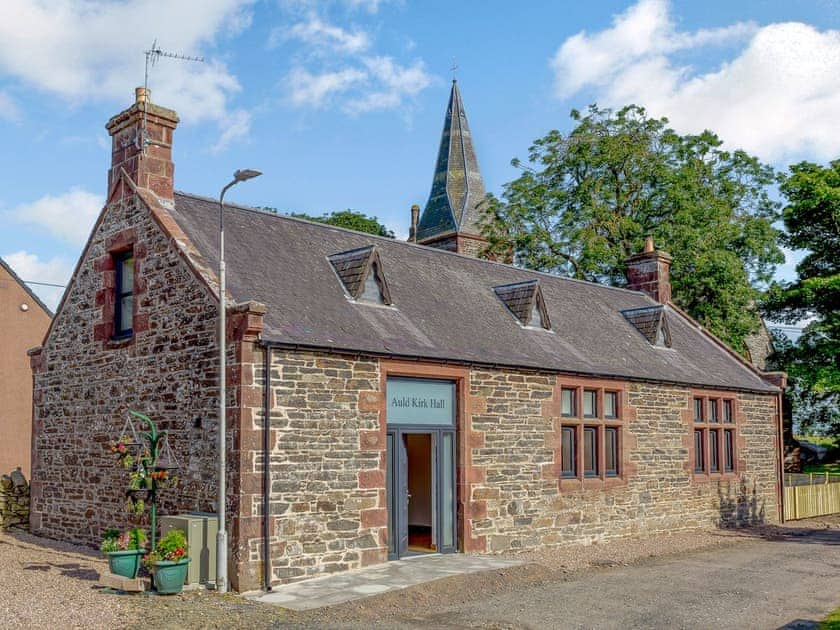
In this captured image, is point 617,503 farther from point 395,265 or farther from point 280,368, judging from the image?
point 280,368

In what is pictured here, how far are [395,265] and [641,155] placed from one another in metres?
18.4

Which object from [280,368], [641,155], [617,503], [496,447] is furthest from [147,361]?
[641,155]

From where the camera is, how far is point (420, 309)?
1758 centimetres

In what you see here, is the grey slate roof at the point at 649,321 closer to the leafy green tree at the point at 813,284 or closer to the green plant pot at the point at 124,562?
the leafy green tree at the point at 813,284

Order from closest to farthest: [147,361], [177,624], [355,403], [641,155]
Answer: [177,624], [355,403], [147,361], [641,155]

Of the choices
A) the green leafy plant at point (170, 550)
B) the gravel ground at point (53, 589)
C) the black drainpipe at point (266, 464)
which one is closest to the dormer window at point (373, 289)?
the black drainpipe at point (266, 464)

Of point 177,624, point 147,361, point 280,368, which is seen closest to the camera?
point 177,624

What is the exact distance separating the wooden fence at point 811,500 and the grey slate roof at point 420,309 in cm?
414

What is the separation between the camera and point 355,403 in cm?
1438

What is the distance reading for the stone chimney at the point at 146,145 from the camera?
1609cm

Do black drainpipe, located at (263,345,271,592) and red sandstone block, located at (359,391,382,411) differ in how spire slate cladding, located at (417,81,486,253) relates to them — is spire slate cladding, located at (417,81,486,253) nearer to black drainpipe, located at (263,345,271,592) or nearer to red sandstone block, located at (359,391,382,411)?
red sandstone block, located at (359,391,382,411)

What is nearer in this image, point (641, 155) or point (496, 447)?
point (496, 447)

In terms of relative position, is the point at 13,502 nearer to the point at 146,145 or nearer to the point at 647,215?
the point at 146,145

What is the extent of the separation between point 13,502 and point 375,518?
9.55 m
